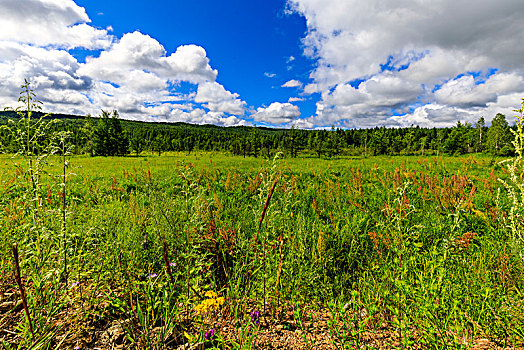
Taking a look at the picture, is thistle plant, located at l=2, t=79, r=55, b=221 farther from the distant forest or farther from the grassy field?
the distant forest

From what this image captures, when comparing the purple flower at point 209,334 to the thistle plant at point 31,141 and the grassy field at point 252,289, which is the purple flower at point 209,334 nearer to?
the grassy field at point 252,289

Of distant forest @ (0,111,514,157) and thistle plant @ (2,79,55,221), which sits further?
distant forest @ (0,111,514,157)

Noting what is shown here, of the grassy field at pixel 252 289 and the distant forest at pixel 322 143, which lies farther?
the distant forest at pixel 322 143

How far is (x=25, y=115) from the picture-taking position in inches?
90.0

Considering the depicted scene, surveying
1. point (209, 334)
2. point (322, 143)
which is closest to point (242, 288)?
point (209, 334)

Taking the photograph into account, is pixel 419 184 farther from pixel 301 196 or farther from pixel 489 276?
pixel 489 276

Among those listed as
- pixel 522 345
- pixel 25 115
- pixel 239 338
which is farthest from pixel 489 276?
pixel 25 115

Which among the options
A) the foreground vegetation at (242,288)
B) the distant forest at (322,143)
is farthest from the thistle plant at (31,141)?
the distant forest at (322,143)

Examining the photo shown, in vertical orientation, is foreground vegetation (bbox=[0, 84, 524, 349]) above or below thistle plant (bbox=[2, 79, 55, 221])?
below

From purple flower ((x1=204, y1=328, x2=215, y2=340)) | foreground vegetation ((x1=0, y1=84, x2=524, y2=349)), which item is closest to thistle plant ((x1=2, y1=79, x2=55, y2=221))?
foreground vegetation ((x1=0, y1=84, x2=524, y2=349))

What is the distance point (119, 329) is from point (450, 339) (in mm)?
2936

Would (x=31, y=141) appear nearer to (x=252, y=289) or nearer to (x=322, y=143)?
(x=252, y=289)

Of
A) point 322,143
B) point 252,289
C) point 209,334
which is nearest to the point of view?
point 209,334

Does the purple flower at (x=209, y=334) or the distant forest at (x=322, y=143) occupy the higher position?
the distant forest at (x=322, y=143)
